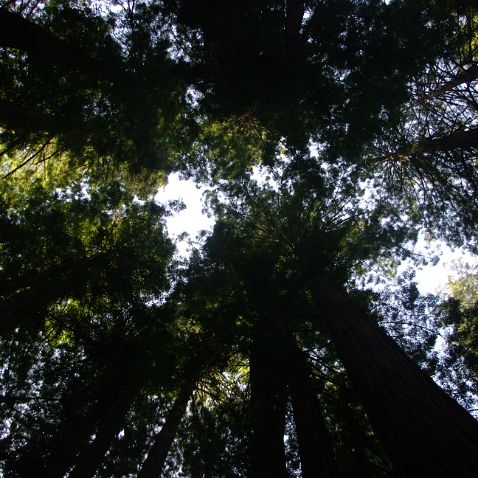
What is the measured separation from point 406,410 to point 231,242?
4.74m

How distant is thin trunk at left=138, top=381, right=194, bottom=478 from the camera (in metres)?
6.36

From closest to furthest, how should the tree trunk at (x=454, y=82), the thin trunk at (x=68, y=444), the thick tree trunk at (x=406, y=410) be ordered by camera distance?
the thick tree trunk at (x=406, y=410)
the thin trunk at (x=68, y=444)
the tree trunk at (x=454, y=82)

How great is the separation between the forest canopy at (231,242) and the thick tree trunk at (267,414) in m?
0.03

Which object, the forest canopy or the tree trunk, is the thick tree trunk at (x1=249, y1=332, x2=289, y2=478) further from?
the tree trunk

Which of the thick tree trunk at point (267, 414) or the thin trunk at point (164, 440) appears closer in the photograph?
the thick tree trunk at point (267, 414)

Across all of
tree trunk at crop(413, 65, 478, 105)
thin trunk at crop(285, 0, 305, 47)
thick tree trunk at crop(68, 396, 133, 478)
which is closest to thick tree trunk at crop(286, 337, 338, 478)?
thick tree trunk at crop(68, 396, 133, 478)

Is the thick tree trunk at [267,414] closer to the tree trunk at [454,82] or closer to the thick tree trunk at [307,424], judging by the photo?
the thick tree trunk at [307,424]

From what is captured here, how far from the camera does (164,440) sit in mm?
6930

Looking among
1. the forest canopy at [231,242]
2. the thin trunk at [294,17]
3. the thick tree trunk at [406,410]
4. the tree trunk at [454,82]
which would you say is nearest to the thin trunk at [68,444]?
the forest canopy at [231,242]

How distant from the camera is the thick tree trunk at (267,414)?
4737 millimetres

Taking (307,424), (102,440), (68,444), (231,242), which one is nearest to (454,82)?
(231,242)

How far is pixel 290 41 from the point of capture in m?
7.26

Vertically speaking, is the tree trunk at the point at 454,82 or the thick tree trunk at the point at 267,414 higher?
the tree trunk at the point at 454,82

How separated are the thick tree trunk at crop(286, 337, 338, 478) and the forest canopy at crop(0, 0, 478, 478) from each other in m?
0.03
